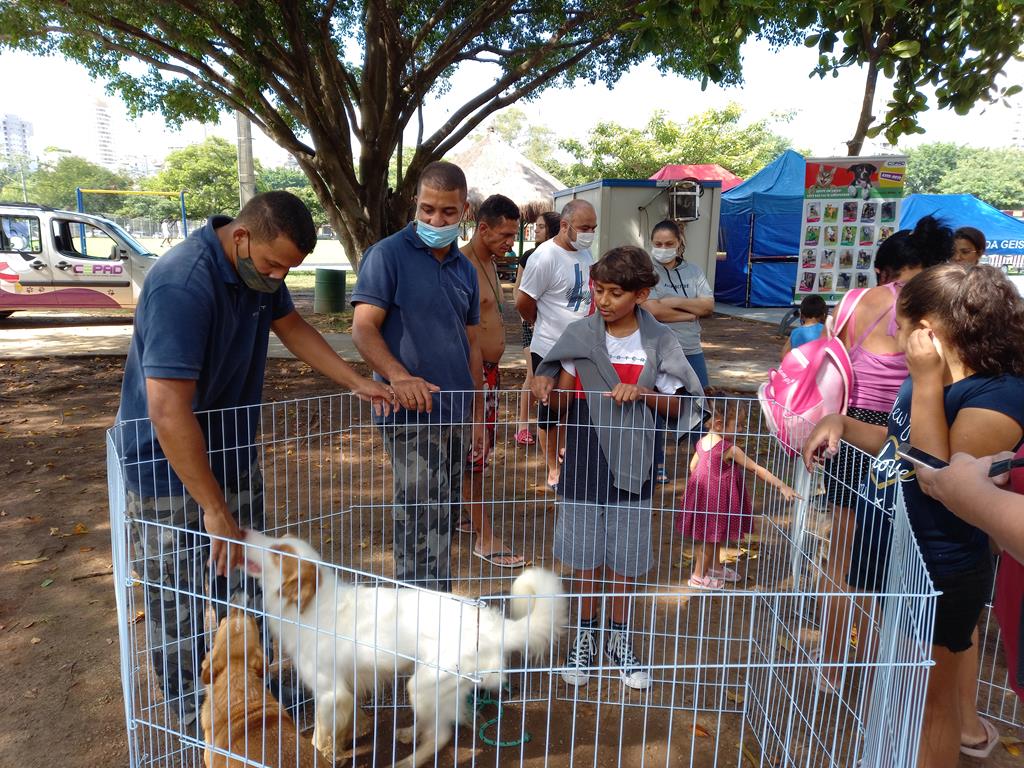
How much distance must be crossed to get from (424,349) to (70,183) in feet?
233

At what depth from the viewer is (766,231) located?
1526 cm

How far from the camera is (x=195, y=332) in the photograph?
2.00 m

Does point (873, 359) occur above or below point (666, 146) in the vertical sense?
below

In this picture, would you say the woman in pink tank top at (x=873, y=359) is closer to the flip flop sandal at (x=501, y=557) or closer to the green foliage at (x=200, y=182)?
the flip flop sandal at (x=501, y=557)

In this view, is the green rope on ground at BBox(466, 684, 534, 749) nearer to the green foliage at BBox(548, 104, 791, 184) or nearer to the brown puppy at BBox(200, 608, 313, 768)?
the brown puppy at BBox(200, 608, 313, 768)

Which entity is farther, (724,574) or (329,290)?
(329,290)

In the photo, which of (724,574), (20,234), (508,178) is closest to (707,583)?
(724,574)

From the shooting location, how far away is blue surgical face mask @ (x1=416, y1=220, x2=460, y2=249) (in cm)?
280

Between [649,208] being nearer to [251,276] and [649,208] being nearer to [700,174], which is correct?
[251,276]

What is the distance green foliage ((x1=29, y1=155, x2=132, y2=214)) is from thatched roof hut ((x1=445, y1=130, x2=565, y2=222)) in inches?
1829

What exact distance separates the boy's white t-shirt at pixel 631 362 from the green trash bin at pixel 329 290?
11.0 meters

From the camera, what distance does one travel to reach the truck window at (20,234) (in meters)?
12.0

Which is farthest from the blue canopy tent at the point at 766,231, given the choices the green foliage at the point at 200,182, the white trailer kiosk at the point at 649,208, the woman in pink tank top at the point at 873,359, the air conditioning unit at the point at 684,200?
the green foliage at the point at 200,182

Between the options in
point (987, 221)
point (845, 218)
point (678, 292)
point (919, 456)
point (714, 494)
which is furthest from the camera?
point (987, 221)
